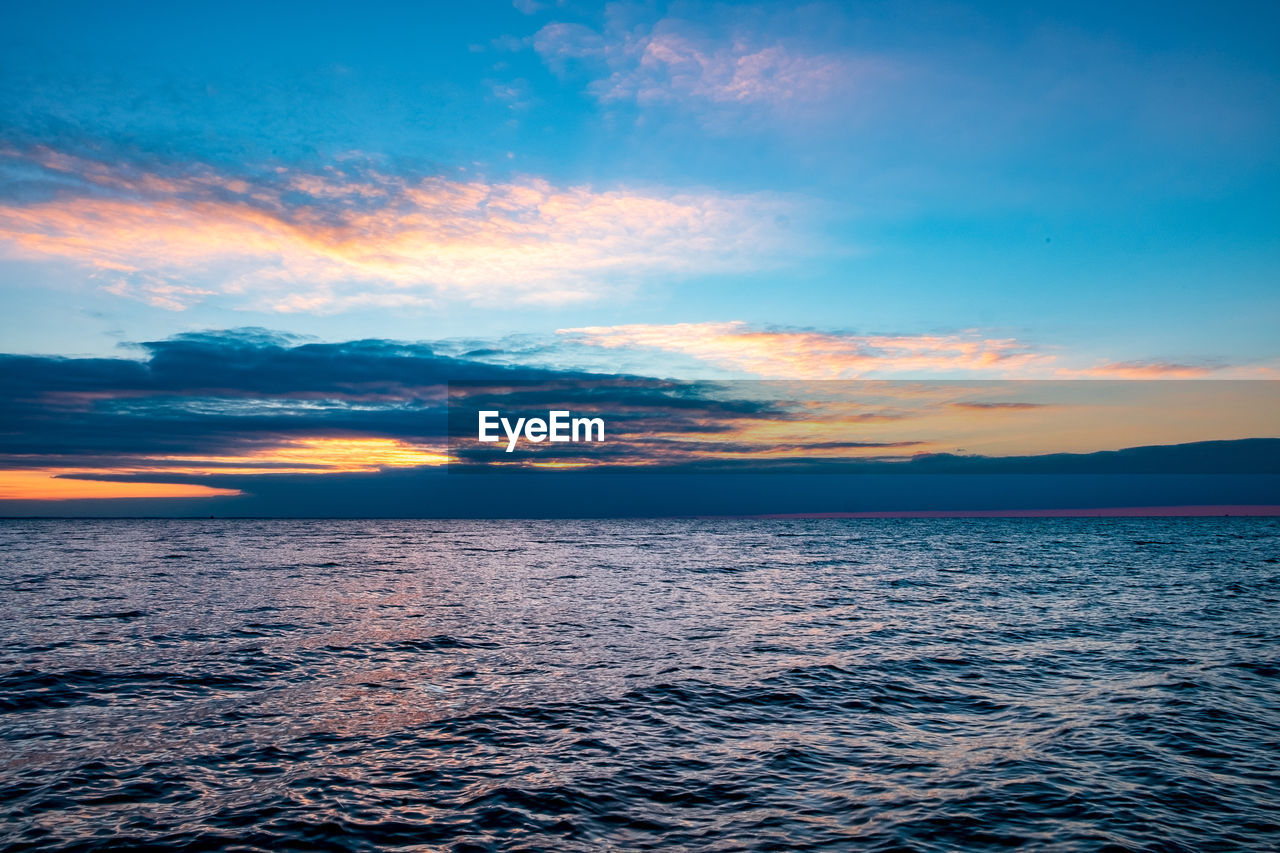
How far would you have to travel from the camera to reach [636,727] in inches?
640

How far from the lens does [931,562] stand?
7450cm

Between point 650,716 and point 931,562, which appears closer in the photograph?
point 650,716

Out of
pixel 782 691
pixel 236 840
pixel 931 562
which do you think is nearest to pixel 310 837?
pixel 236 840

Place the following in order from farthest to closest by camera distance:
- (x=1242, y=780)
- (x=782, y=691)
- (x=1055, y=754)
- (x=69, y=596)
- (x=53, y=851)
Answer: (x=69, y=596) → (x=782, y=691) → (x=1055, y=754) → (x=1242, y=780) → (x=53, y=851)

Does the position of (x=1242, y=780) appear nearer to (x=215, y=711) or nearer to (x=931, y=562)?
(x=215, y=711)

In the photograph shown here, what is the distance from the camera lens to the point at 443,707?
1788 centimetres

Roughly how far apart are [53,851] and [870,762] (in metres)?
13.3

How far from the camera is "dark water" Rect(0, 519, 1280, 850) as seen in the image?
1127 centimetres

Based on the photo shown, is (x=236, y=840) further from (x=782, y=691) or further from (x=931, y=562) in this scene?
(x=931, y=562)

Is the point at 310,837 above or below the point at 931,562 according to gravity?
above

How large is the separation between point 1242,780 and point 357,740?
675 inches

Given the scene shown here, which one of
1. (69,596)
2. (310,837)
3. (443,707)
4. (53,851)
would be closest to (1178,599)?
(443,707)

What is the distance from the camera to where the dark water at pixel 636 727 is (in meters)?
11.3

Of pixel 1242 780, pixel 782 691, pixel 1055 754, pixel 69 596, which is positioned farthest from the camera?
pixel 69 596
